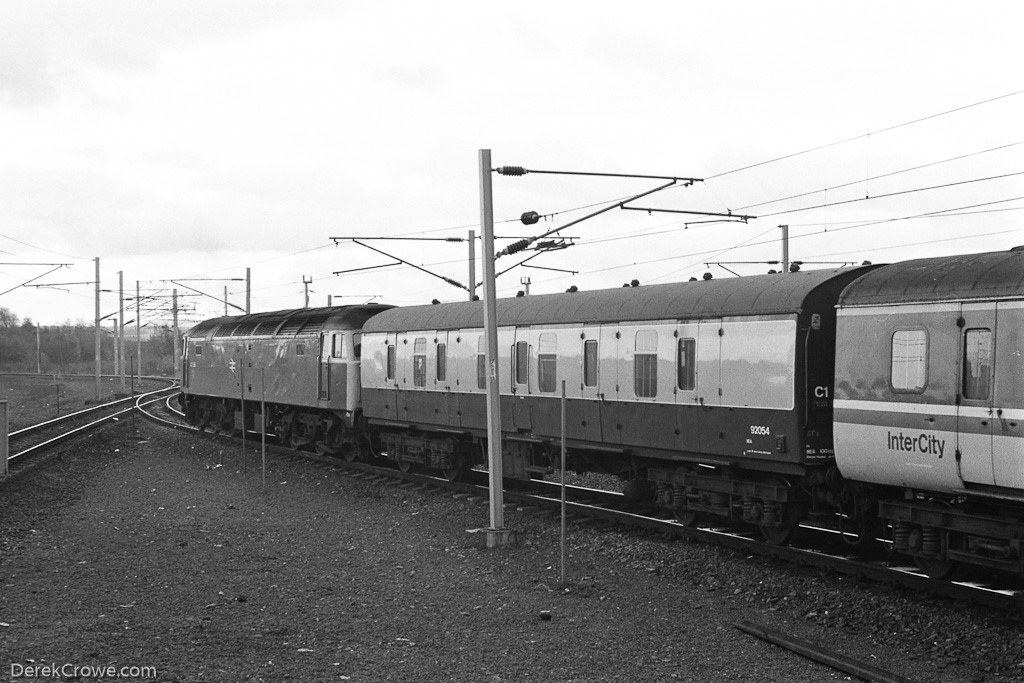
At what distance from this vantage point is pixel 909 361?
466 inches

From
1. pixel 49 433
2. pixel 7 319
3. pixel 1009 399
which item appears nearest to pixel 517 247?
pixel 1009 399

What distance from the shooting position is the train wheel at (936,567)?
11664 mm

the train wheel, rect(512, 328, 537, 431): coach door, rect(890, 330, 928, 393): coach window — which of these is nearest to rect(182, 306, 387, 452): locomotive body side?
rect(512, 328, 537, 431): coach door

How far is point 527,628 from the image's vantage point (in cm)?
1098

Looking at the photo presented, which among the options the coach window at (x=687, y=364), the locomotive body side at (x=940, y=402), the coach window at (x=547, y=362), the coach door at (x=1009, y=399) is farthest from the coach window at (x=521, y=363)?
the coach door at (x=1009, y=399)

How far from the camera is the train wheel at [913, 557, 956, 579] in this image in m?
11.7

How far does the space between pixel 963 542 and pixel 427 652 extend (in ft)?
19.4

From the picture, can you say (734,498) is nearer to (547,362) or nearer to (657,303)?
(657,303)

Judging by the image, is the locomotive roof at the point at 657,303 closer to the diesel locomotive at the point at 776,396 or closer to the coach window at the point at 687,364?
the diesel locomotive at the point at 776,396

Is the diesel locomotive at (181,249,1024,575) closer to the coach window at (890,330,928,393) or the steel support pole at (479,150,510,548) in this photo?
the coach window at (890,330,928,393)

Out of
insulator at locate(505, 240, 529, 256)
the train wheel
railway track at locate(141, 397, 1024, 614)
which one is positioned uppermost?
insulator at locate(505, 240, 529, 256)

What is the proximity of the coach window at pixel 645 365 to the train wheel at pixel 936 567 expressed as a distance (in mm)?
5026

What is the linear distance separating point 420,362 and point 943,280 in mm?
13236

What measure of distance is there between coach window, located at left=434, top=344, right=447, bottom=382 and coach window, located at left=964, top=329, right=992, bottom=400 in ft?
41.1
